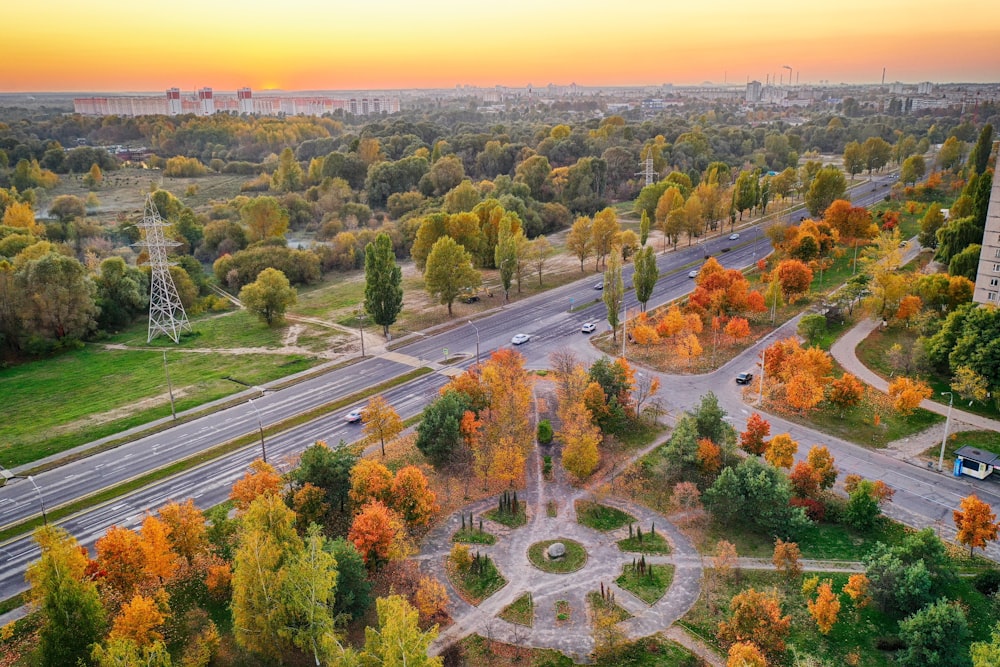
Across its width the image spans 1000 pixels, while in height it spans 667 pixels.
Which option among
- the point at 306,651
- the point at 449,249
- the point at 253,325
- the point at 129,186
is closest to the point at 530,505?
the point at 306,651

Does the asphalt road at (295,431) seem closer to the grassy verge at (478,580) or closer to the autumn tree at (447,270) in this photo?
the autumn tree at (447,270)

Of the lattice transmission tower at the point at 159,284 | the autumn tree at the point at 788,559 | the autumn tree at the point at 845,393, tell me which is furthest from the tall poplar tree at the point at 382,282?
the autumn tree at the point at 788,559

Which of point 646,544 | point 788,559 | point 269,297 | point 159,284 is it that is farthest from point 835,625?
point 159,284

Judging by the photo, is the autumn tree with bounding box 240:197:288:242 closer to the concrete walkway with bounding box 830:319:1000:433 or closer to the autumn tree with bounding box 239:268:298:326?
the autumn tree with bounding box 239:268:298:326

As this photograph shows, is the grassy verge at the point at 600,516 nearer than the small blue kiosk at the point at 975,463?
Yes

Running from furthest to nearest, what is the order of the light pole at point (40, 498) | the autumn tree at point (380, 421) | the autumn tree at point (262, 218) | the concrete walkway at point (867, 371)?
the autumn tree at point (262, 218), the concrete walkway at point (867, 371), the autumn tree at point (380, 421), the light pole at point (40, 498)

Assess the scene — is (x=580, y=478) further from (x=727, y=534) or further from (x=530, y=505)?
(x=727, y=534)

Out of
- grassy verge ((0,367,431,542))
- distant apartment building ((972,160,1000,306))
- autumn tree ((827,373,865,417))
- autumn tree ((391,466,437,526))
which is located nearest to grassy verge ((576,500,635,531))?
autumn tree ((391,466,437,526))
